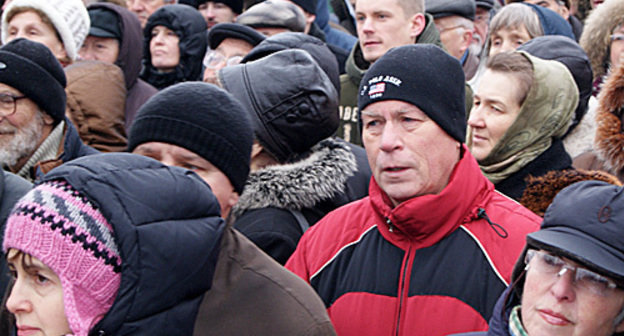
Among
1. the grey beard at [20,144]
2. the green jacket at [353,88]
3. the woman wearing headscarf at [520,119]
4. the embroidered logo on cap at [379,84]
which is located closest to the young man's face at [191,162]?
the embroidered logo on cap at [379,84]

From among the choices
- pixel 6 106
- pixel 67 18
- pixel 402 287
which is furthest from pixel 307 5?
pixel 402 287

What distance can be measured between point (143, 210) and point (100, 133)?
346 cm

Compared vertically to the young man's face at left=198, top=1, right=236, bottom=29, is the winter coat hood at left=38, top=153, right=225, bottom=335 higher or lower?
higher

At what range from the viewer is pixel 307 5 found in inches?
277

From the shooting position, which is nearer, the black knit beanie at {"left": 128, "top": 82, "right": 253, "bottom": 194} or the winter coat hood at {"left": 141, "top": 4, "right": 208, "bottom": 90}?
the black knit beanie at {"left": 128, "top": 82, "right": 253, "bottom": 194}

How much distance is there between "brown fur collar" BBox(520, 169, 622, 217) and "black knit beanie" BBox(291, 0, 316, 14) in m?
3.90

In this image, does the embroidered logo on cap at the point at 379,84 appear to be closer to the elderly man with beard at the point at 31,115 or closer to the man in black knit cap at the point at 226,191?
the man in black knit cap at the point at 226,191

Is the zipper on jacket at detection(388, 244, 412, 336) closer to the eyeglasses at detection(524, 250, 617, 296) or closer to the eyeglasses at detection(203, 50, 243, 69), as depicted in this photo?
the eyeglasses at detection(524, 250, 617, 296)

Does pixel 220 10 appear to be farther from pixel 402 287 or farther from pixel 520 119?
pixel 402 287

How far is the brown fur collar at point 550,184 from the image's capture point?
132 inches

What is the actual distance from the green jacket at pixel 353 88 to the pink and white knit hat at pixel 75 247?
335 centimetres

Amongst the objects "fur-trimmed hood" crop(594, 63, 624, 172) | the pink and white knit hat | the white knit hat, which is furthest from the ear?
the pink and white knit hat

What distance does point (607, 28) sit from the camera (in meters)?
5.42

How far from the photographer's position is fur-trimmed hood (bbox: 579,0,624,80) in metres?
A: 5.37
